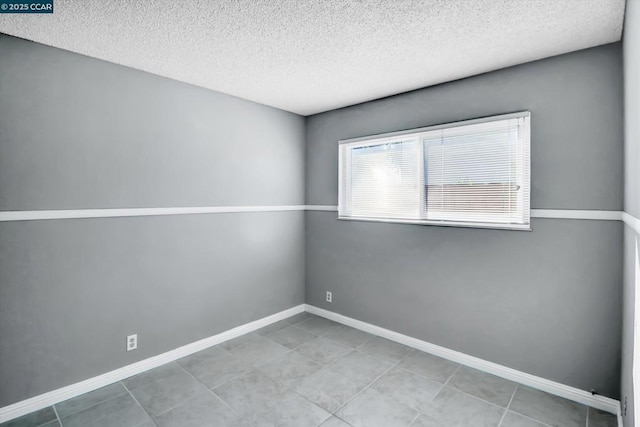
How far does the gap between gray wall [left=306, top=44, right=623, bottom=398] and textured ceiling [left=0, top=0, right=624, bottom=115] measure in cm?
25

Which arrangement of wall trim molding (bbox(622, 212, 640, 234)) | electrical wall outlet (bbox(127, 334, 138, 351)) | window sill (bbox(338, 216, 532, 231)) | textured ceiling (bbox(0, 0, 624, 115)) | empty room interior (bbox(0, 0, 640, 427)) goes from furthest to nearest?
electrical wall outlet (bbox(127, 334, 138, 351)) < window sill (bbox(338, 216, 532, 231)) < empty room interior (bbox(0, 0, 640, 427)) < textured ceiling (bbox(0, 0, 624, 115)) < wall trim molding (bbox(622, 212, 640, 234))

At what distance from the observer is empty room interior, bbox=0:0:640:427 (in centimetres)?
206

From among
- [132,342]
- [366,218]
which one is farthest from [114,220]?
[366,218]

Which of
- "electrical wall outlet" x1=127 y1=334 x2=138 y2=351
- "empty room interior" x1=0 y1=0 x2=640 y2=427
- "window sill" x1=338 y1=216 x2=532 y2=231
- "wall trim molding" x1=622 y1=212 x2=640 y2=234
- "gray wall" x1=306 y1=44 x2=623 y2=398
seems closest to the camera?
"wall trim molding" x1=622 y1=212 x2=640 y2=234

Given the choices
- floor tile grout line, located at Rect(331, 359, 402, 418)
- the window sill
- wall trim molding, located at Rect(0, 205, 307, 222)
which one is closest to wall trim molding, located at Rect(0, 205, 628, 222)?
wall trim molding, located at Rect(0, 205, 307, 222)

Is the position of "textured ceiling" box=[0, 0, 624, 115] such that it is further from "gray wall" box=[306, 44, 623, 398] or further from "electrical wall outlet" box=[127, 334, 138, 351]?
"electrical wall outlet" box=[127, 334, 138, 351]

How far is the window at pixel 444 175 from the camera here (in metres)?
2.56

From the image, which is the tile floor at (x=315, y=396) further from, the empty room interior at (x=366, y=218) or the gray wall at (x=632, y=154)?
the gray wall at (x=632, y=154)

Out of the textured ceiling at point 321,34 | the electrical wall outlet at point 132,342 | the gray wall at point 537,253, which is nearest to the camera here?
the textured ceiling at point 321,34

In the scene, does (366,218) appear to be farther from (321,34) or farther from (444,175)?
(321,34)

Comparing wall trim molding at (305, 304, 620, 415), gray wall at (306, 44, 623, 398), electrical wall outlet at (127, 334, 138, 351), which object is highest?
gray wall at (306, 44, 623, 398)

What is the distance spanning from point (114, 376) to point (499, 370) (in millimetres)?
3074

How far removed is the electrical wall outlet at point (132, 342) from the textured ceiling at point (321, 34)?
7.21ft

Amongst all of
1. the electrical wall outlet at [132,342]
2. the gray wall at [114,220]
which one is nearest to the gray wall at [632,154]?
the gray wall at [114,220]
